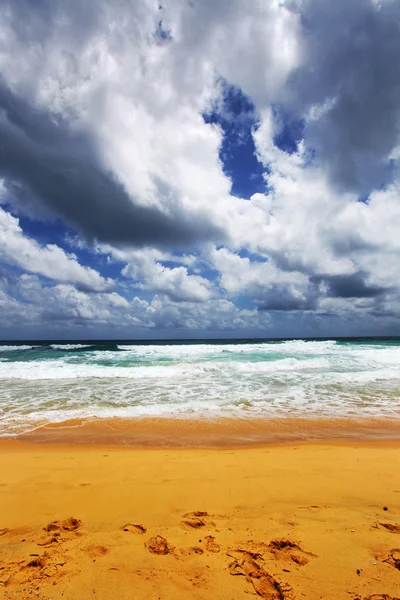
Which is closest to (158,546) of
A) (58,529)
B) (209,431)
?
(58,529)

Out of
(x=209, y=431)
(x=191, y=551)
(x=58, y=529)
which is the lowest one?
(x=209, y=431)

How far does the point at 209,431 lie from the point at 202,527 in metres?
4.24

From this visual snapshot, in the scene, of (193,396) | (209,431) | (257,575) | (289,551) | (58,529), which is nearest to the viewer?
(257,575)

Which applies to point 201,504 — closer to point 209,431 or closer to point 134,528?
point 134,528

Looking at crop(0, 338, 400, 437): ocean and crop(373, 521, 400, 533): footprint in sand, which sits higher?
crop(373, 521, 400, 533): footprint in sand

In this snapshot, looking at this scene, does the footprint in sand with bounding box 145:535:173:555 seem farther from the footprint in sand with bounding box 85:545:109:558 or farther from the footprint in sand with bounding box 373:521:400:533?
the footprint in sand with bounding box 373:521:400:533

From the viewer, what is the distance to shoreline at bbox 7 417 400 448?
671 centimetres

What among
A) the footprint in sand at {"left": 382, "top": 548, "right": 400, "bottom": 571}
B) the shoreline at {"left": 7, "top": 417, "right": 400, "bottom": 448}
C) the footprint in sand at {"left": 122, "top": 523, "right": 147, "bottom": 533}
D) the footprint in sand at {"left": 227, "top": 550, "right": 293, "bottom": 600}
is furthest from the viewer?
the shoreline at {"left": 7, "top": 417, "right": 400, "bottom": 448}

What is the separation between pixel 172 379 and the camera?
1534 centimetres

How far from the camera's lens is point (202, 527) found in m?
3.19

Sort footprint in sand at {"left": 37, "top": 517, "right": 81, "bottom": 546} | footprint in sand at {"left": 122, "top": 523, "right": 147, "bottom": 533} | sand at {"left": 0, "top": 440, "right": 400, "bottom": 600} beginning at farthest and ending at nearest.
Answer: footprint in sand at {"left": 122, "top": 523, "right": 147, "bottom": 533}
footprint in sand at {"left": 37, "top": 517, "right": 81, "bottom": 546}
sand at {"left": 0, "top": 440, "right": 400, "bottom": 600}

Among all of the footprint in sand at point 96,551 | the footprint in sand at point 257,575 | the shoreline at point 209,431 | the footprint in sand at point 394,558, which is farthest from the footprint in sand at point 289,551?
the shoreline at point 209,431

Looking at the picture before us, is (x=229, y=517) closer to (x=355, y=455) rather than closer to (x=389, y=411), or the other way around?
(x=355, y=455)

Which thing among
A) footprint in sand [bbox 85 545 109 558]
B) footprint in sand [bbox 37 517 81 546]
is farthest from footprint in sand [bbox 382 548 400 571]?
footprint in sand [bbox 37 517 81 546]
